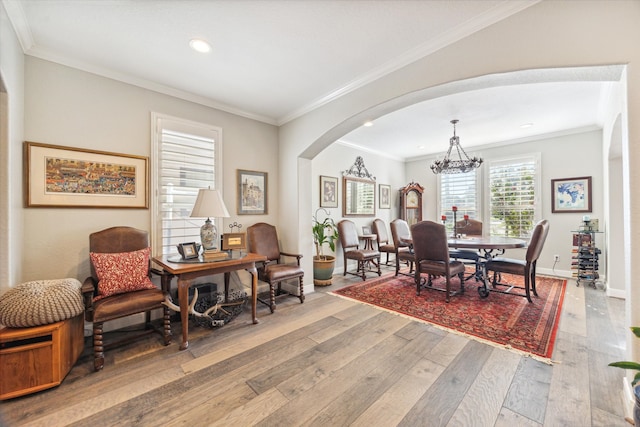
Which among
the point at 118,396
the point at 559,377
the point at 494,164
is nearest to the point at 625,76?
the point at 559,377

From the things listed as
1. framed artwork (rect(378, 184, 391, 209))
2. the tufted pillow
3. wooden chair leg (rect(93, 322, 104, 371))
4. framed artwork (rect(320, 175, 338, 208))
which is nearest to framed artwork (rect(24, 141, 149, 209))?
the tufted pillow

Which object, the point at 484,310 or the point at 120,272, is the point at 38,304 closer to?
the point at 120,272

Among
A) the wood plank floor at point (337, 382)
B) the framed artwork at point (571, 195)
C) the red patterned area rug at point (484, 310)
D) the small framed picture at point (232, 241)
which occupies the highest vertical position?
the framed artwork at point (571, 195)

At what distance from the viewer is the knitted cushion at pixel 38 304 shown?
63.9 inches

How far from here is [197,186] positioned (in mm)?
3117

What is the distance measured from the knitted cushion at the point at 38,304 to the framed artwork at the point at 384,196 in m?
5.31

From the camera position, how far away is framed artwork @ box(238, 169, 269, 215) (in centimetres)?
351

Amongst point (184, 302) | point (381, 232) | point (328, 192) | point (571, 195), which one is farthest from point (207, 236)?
point (571, 195)

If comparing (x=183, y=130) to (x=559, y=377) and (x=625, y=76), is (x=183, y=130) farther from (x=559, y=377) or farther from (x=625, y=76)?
(x=559, y=377)

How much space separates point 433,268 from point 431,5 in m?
2.81

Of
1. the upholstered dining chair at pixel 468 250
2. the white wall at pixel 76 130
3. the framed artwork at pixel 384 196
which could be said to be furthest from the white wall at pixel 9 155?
the framed artwork at pixel 384 196

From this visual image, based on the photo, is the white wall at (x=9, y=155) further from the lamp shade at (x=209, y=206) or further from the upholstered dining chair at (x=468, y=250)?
the upholstered dining chair at (x=468, y=250)

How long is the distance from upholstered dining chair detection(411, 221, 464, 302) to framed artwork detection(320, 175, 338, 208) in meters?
1.83

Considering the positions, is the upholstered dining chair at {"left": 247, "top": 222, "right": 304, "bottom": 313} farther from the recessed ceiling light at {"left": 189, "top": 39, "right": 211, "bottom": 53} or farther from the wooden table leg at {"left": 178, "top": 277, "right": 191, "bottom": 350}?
the recessed ceiling light at {"left": 189, "top": 39, "right": 211, "bottom": 53}
